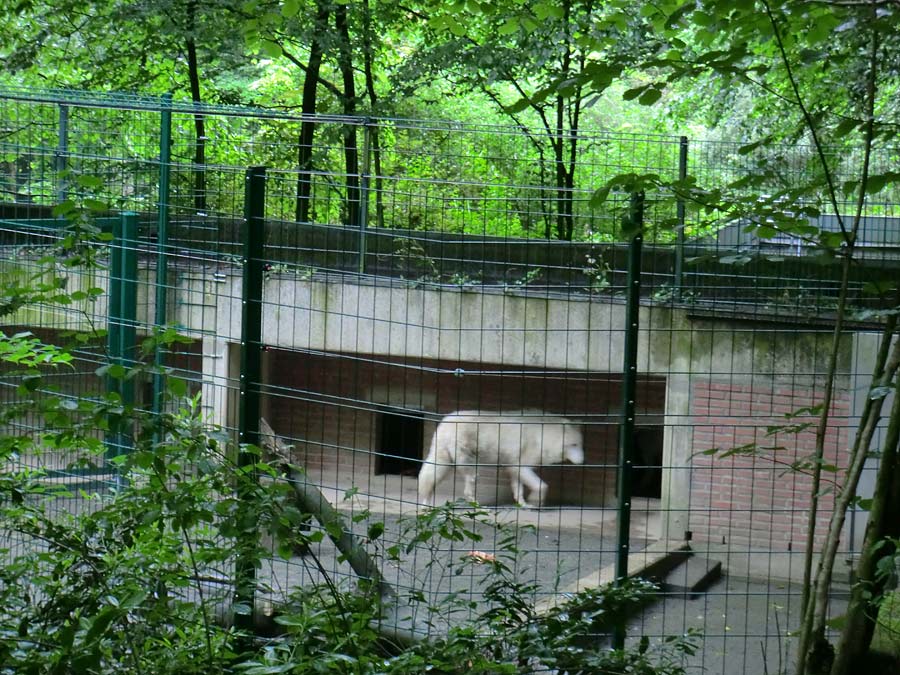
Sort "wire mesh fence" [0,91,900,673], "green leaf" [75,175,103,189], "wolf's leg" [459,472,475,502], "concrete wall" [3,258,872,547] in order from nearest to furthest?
"green leaf" [75,175,103,189] < "wire mesh fence" [0,91,900,673] < "concrete wall" [3,258,872,547] < "wolf's leg" [459,472,475,502]

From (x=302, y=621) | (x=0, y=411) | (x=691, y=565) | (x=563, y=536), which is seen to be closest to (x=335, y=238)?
(x=563, y=536)

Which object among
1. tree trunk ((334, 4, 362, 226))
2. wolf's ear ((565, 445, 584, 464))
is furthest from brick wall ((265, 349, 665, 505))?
tree trunk ((334, 4, 362, 226))

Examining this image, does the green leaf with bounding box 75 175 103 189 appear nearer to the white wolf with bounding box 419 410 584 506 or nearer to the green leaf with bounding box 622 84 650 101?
the green leaf with bounding box 622 84 650 101

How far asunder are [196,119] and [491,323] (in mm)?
4991

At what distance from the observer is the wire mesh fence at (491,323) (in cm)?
707

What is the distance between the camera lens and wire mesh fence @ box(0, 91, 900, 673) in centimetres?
707

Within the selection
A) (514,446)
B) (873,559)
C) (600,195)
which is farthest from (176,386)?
(514,446)

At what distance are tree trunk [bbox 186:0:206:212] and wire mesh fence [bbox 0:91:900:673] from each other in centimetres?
10

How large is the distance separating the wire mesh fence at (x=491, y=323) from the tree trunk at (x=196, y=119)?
0.10 meters

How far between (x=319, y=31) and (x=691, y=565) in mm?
7573

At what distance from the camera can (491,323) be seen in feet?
31.4

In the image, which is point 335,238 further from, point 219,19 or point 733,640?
point 733,640

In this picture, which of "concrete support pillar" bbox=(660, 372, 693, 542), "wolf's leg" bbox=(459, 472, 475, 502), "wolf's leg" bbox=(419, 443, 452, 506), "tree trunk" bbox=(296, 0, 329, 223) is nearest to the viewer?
"concrete support pillar" bbox=(660, 372, 693, 542)

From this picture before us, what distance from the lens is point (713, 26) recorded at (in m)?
3.77
